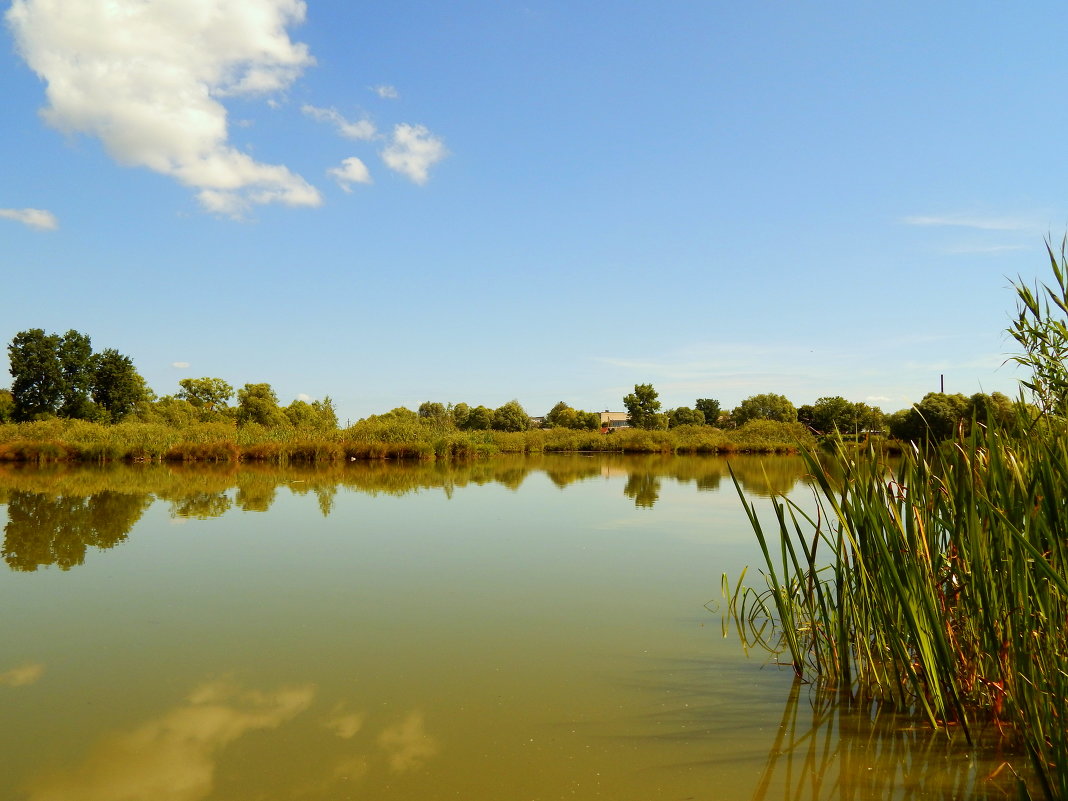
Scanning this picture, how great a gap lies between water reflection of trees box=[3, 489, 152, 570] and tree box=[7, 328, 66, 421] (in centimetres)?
2129

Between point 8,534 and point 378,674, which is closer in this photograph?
point 378,674

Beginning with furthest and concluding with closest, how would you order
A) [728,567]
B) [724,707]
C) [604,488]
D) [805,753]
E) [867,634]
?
1. [604,488]
2. [728,567]
3. [724,707]
4. [867,634]
5. [805,753]

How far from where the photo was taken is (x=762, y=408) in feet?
188

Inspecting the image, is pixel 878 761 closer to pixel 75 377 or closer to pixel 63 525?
pixel 63 525

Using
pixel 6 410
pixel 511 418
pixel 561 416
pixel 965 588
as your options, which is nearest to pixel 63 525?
pixel 965 588

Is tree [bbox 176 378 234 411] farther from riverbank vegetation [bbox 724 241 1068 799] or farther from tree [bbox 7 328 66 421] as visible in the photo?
riverbank vegetation [bbox 724 241 1068 799]

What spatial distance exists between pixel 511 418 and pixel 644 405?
1155 centimetres

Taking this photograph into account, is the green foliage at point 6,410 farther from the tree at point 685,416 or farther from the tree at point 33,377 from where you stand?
the tree at point 685,416

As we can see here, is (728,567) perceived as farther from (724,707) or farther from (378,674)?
(378,674)

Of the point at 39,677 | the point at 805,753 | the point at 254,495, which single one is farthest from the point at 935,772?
the point at 254,495

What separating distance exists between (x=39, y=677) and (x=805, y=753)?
4.04 meters

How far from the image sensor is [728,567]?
6586 mm

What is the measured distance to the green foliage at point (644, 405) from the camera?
1905 inches

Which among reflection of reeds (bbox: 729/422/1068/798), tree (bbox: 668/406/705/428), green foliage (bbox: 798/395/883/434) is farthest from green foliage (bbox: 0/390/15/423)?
tree (bbox: 668/406/705/428)
